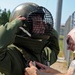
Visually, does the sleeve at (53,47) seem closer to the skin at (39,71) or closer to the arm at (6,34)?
the skin at (39,71)

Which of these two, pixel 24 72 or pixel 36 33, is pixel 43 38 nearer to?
pixel 36 33

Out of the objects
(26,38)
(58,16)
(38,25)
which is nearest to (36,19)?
(38,25)

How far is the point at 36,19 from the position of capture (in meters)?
3.80

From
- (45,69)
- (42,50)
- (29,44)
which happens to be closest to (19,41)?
(29,44)

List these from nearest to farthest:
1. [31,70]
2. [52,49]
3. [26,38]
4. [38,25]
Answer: [31,70] → [38,25] → [26,38] → [52,49]

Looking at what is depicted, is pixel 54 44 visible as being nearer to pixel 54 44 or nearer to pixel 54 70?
pixel 54 44

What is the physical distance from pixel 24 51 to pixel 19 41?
154mm

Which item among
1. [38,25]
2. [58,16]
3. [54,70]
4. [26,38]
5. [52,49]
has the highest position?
[38,25]

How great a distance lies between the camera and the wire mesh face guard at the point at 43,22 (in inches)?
149

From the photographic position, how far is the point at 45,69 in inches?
137

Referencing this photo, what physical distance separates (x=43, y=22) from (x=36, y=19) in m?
0.10

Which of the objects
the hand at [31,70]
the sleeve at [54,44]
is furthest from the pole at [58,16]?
the hand at [31,70]

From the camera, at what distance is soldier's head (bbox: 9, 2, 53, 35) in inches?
149

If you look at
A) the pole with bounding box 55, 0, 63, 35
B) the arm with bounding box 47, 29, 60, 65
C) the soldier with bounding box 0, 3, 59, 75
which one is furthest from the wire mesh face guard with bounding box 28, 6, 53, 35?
the pole with bounding box 55, 0, 63, 35
